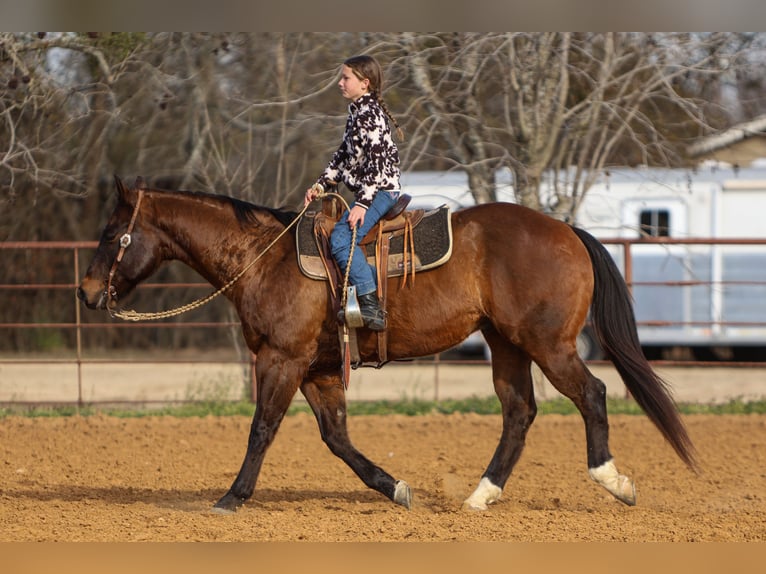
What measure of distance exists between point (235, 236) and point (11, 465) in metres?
3.00

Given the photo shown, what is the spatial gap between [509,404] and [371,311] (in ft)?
3.67

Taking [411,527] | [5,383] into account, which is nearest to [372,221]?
[411,527]

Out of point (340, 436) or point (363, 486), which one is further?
point (363, 486)

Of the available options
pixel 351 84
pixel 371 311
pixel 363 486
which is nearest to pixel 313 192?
pixel 351 84

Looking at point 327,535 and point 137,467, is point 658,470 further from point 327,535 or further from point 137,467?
point 137,467

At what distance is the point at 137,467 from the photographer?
7.45 metres

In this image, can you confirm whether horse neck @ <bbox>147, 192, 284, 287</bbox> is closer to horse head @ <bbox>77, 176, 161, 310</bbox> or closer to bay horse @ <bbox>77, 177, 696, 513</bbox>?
bay horse @ <bbox>77, 177, 696, 513</bbox>

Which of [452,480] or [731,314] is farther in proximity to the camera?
[731,314]

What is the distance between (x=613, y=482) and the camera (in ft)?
18.3

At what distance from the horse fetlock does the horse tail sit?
41 cm

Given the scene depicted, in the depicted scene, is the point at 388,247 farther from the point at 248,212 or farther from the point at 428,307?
the point at 248,212

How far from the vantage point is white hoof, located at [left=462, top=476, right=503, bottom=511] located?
5773mm

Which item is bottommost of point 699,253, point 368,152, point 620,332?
point 699,253

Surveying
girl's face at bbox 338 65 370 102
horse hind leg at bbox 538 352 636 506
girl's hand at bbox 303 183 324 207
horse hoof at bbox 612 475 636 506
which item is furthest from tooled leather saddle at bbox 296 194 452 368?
horse hoof at bbox 612 475 636 506
